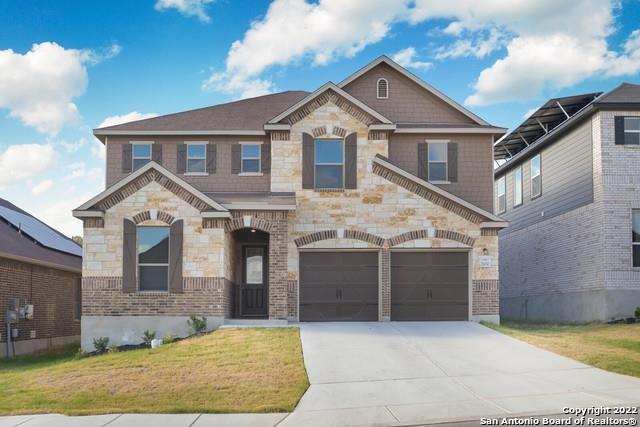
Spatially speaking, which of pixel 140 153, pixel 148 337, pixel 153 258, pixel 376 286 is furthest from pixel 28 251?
pixel 376 286

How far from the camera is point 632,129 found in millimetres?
24672

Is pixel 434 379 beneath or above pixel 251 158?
beneath

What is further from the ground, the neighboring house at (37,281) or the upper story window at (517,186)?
the upper story window at (517,186)

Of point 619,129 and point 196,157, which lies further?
point 196,157

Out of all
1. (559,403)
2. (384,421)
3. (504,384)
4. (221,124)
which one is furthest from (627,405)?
(221,124)

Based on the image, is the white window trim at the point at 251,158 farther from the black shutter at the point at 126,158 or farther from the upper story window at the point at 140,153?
the black shutter at the point at 126,158

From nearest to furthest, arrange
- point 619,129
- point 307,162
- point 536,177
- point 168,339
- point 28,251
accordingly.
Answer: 1. point 168,339
2. point 307,162
3. point 28,251
4. point 619,129
5. point 536,177

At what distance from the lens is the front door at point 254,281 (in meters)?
24.5

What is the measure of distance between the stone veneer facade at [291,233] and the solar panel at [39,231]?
22.1 feet

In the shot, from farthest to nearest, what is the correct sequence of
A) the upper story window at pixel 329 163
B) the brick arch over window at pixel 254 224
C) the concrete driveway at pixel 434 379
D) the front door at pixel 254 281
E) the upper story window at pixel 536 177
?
1. the upper story window at pixel 536 177
2. the front door at pixel 254 281
3. the upper story window at pixel 329 163
4. the brick arch over window at pixel 254 224
5. the concrete driveway at pixel 434 379

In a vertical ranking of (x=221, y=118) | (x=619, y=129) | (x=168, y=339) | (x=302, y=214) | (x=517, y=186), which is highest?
(x=221, y=118)

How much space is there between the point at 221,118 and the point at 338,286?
7587 millimetres

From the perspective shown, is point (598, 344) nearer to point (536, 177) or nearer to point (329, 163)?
point (329, 163)

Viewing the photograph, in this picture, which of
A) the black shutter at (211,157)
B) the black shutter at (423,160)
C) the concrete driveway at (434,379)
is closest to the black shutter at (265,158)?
the black shutter at (211,157)
